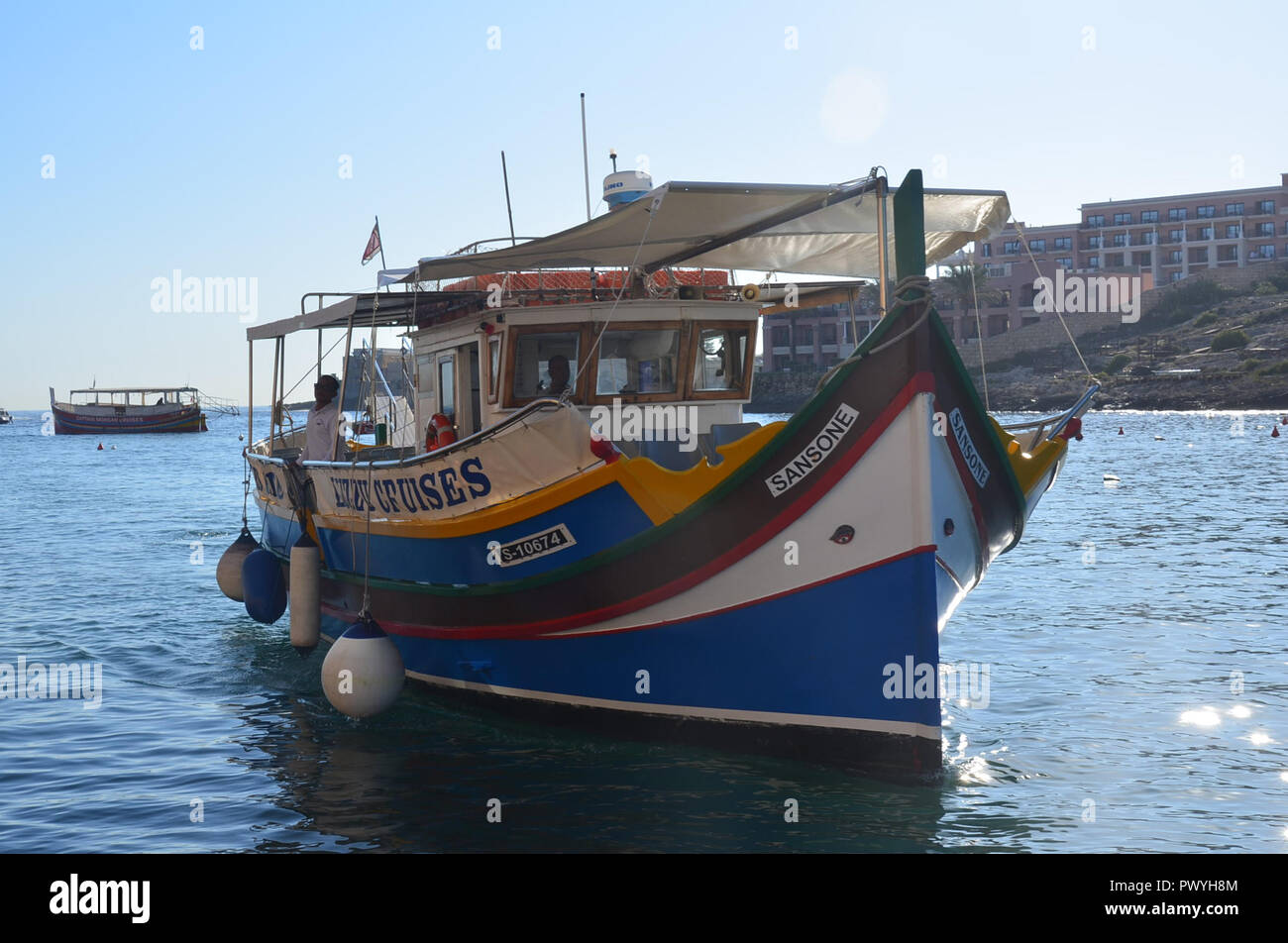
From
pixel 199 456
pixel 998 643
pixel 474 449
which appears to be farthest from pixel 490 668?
pixel 199 456

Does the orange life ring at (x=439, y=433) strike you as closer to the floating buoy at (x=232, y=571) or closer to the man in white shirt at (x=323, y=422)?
the man in white shirt at (x=323, y=422)

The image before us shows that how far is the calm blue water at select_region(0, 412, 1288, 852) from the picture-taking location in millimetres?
7801

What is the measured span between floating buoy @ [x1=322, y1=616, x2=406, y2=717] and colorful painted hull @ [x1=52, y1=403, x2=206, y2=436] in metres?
98.7

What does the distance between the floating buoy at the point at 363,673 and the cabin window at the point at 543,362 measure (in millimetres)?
2439

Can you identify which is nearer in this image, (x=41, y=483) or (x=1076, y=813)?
(x=1076, y=813)

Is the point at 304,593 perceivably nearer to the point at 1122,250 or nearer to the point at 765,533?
the point at 765,533

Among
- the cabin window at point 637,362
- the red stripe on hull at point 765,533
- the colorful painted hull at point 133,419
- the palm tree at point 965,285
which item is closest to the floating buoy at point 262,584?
the red stripe on hull at point 765,533

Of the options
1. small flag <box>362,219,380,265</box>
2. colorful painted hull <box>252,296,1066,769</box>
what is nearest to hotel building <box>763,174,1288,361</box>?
small flag <box>362,219,380,265</box>

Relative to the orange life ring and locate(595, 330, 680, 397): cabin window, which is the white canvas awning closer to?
locate(595, 330, 680, 397): cabin window

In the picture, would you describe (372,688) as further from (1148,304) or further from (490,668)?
(1148,304)

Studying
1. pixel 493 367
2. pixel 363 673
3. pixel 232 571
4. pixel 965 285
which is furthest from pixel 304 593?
pixel 965 285

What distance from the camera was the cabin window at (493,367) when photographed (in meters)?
10.2
